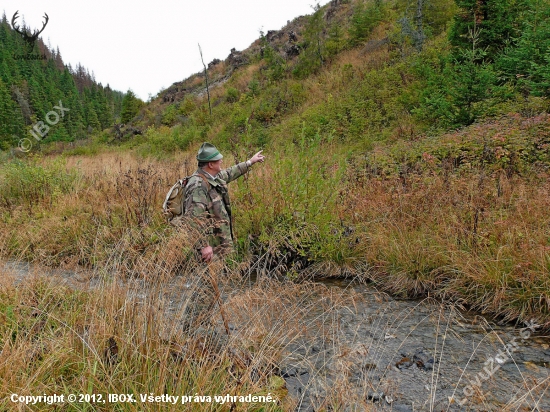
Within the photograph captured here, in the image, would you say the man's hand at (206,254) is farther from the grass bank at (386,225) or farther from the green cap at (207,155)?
the green cap at (207,155)

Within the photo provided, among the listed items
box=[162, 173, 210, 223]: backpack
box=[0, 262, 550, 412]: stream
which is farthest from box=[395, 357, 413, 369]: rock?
box=[162, 173, 210, 223]: backpack

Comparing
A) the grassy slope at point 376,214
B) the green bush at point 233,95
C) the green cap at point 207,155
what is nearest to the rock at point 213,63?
the green bush at point 233,95

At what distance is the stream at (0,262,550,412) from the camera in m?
2.28

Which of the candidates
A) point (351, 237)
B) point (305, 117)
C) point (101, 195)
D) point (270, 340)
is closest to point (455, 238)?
point (351, 237)

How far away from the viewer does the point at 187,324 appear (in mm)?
2594

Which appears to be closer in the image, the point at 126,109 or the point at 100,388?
the point at 100,388

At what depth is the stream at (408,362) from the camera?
228 centimetres

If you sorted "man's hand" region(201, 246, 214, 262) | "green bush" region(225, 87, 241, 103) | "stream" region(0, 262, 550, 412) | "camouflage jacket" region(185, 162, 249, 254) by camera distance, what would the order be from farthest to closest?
"green bush" region(225, 87, 241, 103), "camouflage jacket" region(185, 162, 249, 254), "man's hand" region(201, 246, 214, 262), "stream" region(0, 262, 550, 412)

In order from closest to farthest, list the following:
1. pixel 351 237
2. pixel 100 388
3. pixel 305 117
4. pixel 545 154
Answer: pixel 100 388
pixel 351 237
pixel 545 154
pixel 305 117

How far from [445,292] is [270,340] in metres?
2.11

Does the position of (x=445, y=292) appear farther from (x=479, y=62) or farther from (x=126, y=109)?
(x=126, y=109)

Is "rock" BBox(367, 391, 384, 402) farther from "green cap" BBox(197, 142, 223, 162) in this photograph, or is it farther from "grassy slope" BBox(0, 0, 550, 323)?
"green cap" BBox(197, 142, 223, 162)

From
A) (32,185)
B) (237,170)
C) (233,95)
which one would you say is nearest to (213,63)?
(233,95)

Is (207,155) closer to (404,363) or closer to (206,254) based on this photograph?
(206,254)
